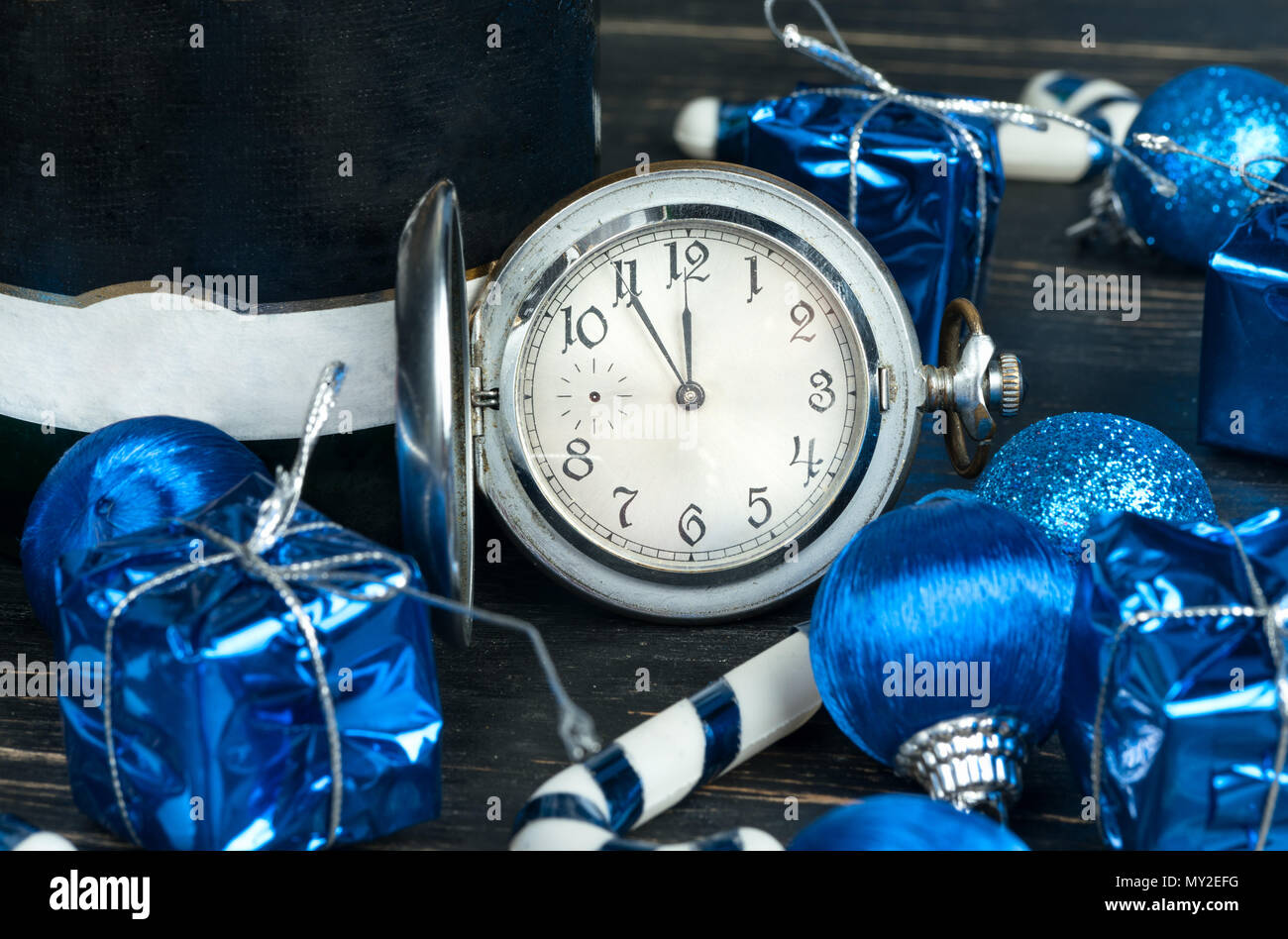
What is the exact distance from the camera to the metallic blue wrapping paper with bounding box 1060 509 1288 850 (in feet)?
1.91

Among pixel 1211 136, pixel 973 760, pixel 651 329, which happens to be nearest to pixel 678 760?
pixel 973 760

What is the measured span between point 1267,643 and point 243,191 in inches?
19.4

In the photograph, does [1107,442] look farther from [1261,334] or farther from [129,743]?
[129,743]

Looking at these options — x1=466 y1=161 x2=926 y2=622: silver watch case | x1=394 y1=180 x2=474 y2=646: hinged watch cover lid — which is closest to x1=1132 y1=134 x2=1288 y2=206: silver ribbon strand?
x1=466 y1=161 x2=926 y2=622: silver watch case

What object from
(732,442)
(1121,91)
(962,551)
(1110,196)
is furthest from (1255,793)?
(1121,91)

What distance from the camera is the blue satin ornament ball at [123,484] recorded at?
71 centimetres

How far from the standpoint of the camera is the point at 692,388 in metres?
0.78

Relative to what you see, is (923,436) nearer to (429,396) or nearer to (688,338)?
(688,338)

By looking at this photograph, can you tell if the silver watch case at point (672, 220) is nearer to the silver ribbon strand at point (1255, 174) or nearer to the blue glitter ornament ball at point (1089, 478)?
the blue glitter ornament ball at point (1089, 478)

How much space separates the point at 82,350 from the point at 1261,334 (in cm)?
64

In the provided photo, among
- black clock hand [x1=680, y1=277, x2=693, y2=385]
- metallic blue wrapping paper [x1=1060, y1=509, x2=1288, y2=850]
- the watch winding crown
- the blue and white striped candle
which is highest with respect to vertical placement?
black clock hand [x1=680, y1=277, x2=693, y2=385]

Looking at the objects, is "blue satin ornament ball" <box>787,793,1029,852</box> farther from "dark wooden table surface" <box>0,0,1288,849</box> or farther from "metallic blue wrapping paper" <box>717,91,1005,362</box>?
"metallic blue wrapping paper" <box>717,91,1005,362</box>

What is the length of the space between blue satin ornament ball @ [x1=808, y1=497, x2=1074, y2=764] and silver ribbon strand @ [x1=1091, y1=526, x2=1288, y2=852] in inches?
1.7

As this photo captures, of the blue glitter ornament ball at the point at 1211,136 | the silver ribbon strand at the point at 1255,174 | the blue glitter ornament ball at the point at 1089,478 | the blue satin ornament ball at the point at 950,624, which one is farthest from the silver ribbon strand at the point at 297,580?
the blue glitter ornament ball at the point at 1211,136
